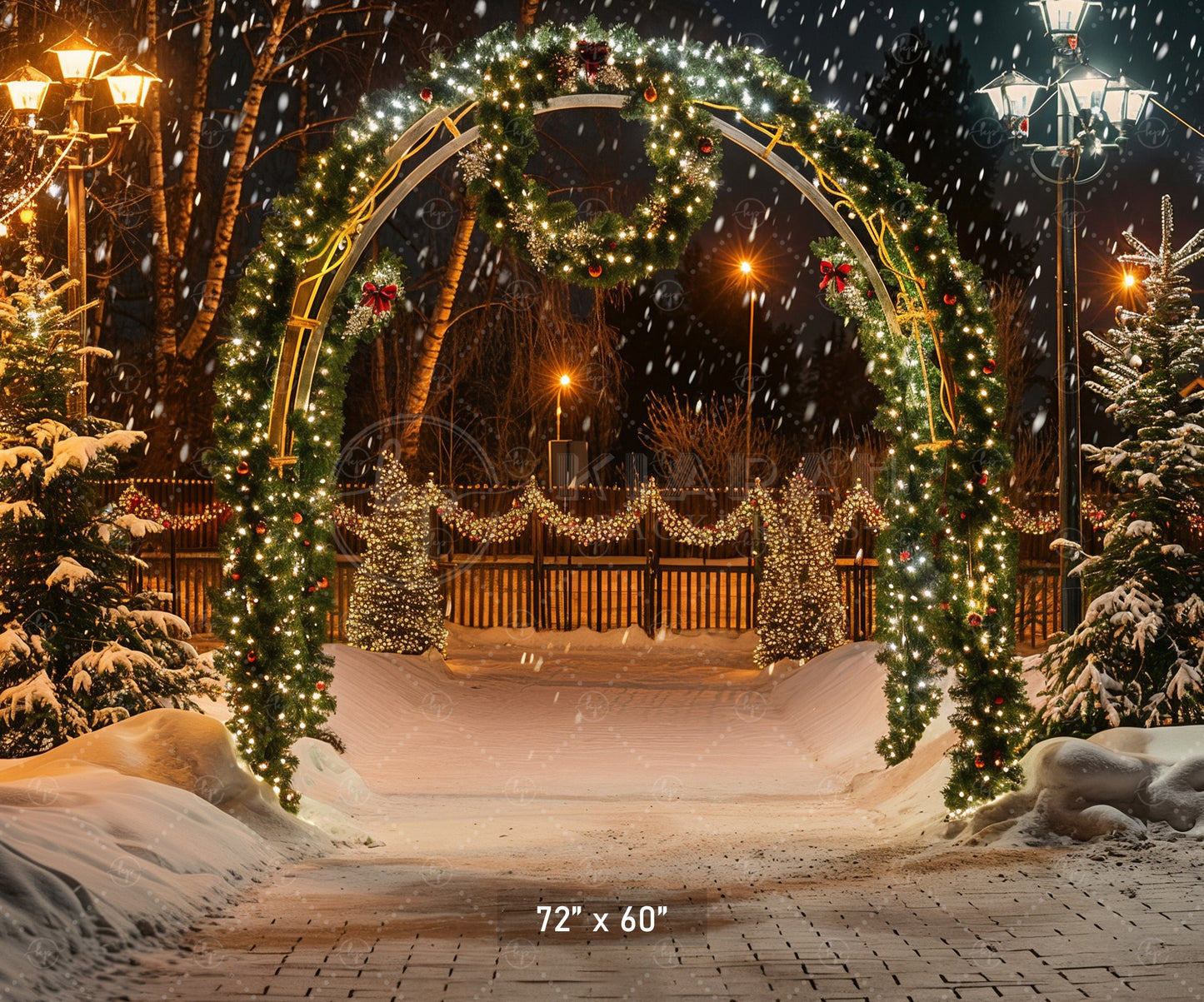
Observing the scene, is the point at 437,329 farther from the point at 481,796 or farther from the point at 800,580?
the point at 481,796

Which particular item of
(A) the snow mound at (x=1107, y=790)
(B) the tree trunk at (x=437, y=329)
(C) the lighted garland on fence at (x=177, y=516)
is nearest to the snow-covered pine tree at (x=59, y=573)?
(A) the snow mound at (x=1107, y=790)

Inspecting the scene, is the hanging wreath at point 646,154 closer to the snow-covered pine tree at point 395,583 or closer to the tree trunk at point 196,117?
the snow-covered pine tree at point 395,583

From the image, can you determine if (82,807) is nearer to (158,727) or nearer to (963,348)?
(158,727)

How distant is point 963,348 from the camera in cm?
860

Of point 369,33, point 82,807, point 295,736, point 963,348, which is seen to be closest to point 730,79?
point 963,348

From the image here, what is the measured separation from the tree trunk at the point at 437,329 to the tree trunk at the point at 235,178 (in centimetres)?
326

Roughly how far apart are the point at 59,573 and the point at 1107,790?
7.55 meters

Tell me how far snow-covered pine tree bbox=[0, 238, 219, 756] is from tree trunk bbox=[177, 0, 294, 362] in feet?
29.1

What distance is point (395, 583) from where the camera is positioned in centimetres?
1611

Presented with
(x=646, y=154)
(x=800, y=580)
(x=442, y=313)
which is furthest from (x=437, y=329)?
(x=646, y=154)

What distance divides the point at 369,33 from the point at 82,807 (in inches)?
591

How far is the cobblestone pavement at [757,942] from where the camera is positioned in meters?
4.75

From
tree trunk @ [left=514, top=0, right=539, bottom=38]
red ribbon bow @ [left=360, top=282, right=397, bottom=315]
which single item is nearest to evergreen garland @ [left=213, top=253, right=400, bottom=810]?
red ribbon bow @ [left=360, top=282, right=397, bottom=315]

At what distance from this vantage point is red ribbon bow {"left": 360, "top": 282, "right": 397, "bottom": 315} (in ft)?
34.2
